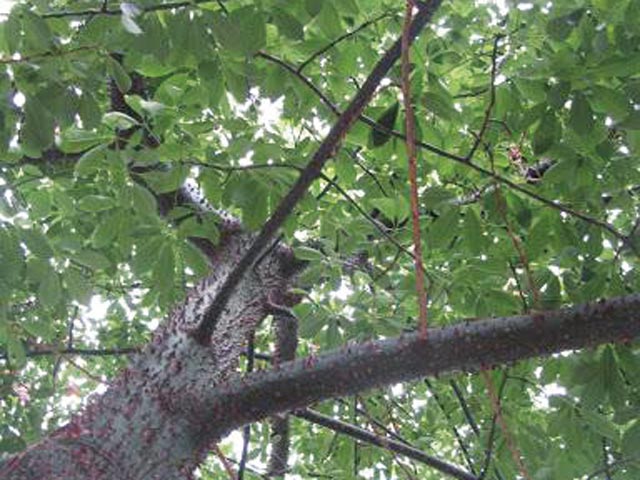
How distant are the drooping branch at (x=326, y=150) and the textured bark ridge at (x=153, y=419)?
20 centimetres

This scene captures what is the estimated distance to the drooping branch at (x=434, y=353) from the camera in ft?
4.96

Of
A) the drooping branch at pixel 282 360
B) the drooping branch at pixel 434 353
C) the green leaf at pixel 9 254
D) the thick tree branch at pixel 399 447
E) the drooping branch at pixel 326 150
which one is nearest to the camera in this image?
the drooping branch at pixel 326 150

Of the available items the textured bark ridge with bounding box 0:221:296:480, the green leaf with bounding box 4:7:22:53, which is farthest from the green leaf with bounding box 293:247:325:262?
the green leaf with bounding box 4:7:22:53

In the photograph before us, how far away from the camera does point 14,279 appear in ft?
5.85

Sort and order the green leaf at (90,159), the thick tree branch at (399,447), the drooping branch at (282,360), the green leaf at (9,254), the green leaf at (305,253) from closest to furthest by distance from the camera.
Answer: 1. the green leaf at (90,159)
2. the green leaf at (9,254)
3. the green leaf at (305,253)
4. the thick tree branch at (399,447)
5. the drooping branch at (282,360)

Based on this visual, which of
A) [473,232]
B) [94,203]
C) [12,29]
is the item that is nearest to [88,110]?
[12,29]

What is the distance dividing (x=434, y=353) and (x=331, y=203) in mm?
1022

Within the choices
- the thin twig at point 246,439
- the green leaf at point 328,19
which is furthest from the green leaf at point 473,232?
the thin twig at point 246,439

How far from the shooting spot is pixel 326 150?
148cm

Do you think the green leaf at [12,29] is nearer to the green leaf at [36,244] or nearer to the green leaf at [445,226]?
the green leaf at [36,244]

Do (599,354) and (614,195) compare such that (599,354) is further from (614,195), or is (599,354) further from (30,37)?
(30,37)

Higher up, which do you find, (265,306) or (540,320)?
(265,306)

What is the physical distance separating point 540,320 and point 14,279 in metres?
1.17

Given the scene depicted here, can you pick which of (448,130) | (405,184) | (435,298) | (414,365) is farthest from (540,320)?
(405,184)
